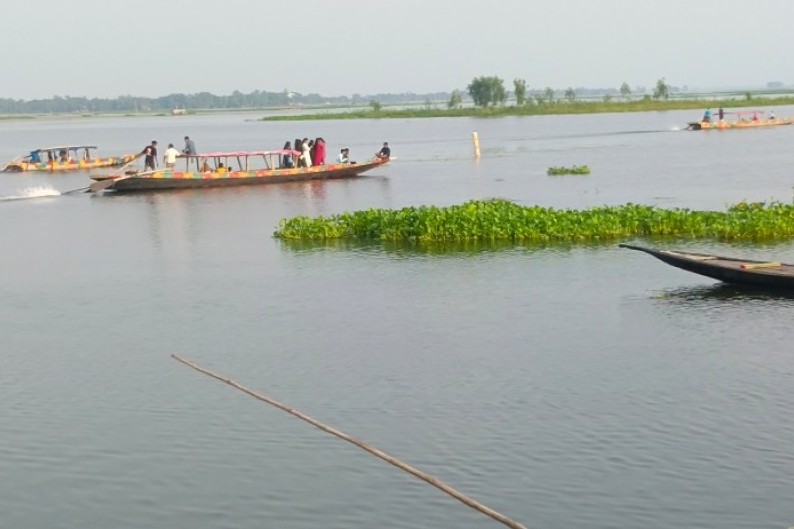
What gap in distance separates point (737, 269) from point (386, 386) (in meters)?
6.16

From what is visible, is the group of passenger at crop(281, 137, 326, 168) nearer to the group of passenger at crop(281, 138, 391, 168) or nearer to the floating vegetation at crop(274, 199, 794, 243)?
the group of passenger at crop(281, 138, 391, 168)

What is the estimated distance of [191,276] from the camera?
22.1 m

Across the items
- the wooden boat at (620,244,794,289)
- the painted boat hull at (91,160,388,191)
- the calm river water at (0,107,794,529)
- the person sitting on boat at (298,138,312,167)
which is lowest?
the calm river water at (0,107,794,529)

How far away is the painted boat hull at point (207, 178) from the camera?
124 feet

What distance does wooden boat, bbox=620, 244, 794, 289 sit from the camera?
56.1 feet

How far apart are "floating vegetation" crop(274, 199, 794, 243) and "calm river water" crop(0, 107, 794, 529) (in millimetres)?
749

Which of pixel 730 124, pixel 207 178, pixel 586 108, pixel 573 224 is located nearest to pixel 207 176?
pixel 207 178

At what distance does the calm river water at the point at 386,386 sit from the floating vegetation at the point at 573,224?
0.75 metres

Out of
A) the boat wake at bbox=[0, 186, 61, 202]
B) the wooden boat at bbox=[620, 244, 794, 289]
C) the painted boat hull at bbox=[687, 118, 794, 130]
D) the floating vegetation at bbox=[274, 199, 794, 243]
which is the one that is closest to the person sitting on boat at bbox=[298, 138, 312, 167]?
the boat wake at bbox=[0, 186, 61, 202]

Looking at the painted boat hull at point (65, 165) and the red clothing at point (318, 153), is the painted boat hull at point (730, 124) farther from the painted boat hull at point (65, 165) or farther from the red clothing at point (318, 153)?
the red clothing at point (318, 153)

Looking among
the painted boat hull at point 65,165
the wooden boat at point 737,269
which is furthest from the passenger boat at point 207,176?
the wooden boat at point 737,269

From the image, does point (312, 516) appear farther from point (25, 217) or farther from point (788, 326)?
point (25, 217)

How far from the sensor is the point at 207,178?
38469 millimetres

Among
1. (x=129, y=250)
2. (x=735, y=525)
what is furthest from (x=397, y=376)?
(x=129, y=250)
